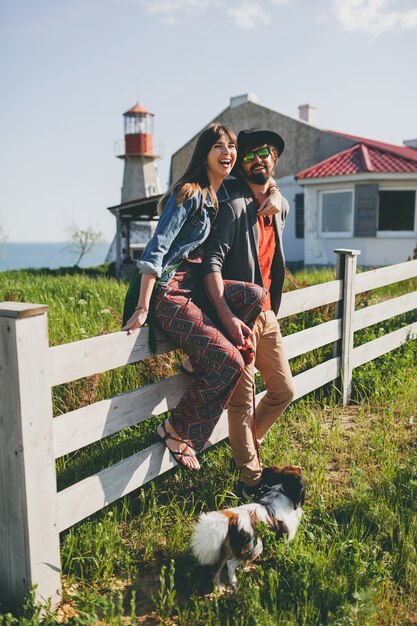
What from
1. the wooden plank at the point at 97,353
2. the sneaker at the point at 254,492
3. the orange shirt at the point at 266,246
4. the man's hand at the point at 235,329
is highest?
the orange shirt at the point at 266,246

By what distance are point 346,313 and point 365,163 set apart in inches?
607

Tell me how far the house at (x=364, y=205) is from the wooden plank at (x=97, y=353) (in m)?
17.1

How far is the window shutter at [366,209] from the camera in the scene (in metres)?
19.4

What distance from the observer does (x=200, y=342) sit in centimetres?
318

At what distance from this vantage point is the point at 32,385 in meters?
2.63

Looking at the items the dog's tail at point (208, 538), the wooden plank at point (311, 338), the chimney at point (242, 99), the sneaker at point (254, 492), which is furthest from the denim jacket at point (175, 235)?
the chimney at point (242, 99)

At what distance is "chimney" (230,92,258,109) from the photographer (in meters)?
27.3

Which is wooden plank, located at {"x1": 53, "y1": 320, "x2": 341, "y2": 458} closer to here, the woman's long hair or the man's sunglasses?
the woman's long hair

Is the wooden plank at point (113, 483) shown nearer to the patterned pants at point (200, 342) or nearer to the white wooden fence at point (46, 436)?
the white wooden fence at point (46, 436)

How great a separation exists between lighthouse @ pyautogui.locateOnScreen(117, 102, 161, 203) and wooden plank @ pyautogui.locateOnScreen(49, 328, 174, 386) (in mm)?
38588

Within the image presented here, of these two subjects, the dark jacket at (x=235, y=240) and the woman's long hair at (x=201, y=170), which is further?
the dark jacket at (x=235, y=240)

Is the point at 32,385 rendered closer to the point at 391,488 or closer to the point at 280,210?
the point at 280,210

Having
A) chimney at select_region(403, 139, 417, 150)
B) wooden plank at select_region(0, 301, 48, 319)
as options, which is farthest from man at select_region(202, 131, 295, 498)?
chimney at select_region(403, 139, 417, 150)

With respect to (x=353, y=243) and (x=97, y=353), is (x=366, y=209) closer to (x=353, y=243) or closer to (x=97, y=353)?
(x=353, y=243)
